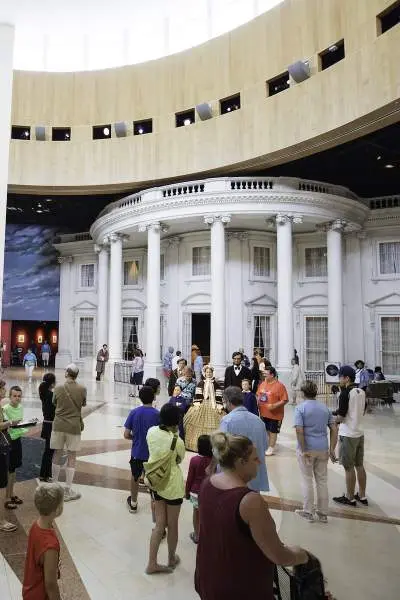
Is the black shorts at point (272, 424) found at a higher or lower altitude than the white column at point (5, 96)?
lower

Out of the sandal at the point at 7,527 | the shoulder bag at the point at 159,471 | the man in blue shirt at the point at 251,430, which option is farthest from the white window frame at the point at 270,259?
the shoulder bag at the point at 159,471

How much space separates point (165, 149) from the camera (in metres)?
20.3

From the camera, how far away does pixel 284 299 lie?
17.6 m

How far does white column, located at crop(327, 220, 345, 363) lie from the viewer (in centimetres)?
1788

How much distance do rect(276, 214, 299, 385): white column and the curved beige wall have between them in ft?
9.65

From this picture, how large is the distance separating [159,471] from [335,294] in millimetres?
15672

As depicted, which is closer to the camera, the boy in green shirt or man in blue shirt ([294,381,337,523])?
man in blue shirt ([294,381,337,523])

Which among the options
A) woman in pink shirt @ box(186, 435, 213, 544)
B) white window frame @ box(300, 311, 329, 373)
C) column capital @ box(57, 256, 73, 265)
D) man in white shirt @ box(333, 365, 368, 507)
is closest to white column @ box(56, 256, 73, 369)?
column capital @ box(57, 256, 73, 265)

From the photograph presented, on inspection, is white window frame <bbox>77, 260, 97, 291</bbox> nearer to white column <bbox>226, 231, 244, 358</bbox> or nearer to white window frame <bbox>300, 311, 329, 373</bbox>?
white column <bbox>226, 231, 244, 358</bbox>

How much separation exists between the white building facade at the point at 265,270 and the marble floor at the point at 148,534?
10.7 meters

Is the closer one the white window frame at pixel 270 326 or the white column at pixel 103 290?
the white window frame at pixel 270 326

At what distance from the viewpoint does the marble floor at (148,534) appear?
3654 millimetres

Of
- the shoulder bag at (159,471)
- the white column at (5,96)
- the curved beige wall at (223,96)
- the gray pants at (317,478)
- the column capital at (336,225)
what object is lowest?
the gray pants at (317,478)

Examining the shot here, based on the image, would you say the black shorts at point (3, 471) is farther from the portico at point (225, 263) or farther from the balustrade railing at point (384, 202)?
the balustrade railing at point (384, 202)
